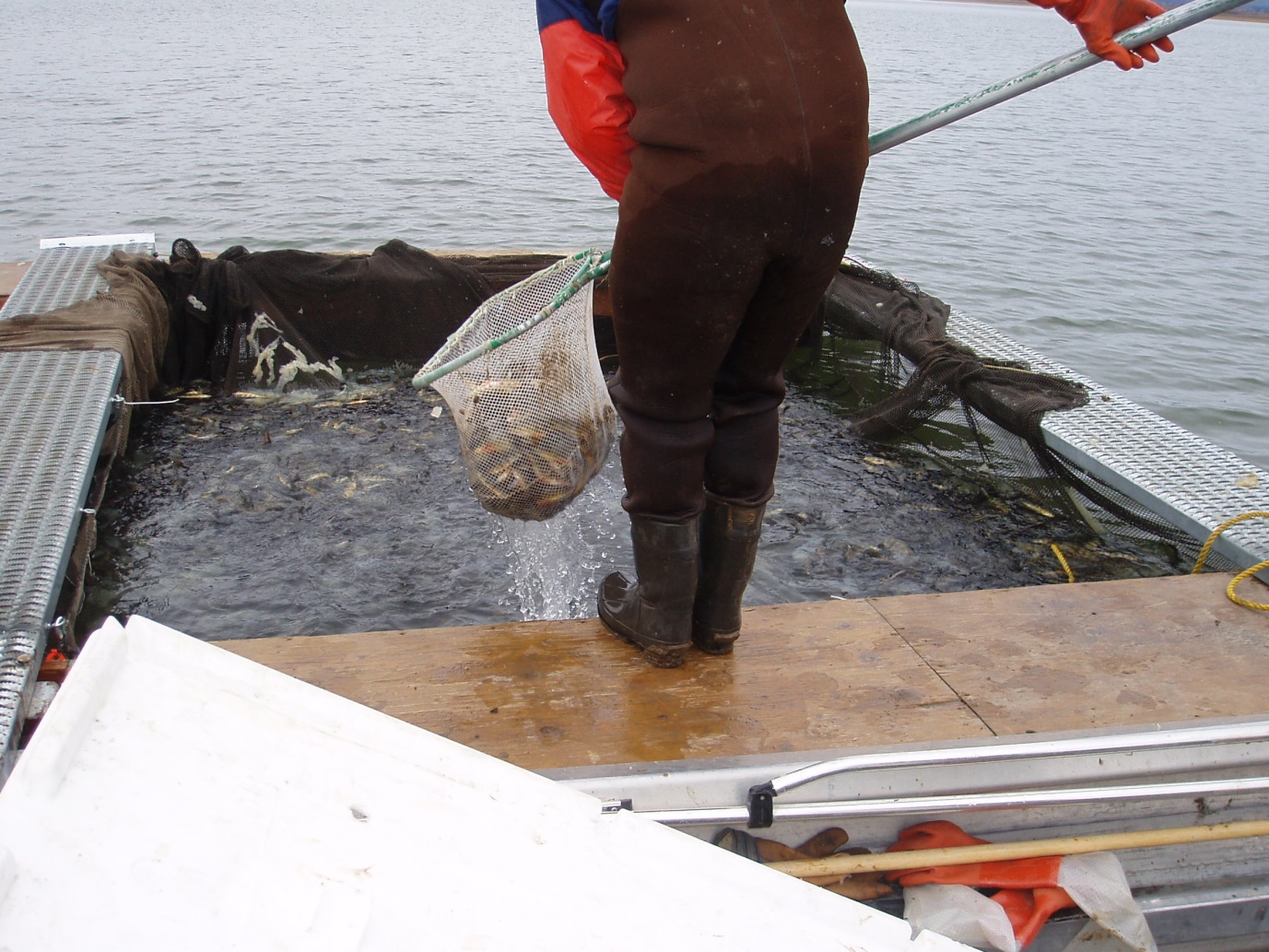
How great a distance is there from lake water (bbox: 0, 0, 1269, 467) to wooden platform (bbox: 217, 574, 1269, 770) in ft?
16.7

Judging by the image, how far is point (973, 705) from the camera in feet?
8.19

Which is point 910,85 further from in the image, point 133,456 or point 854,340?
point 133,456

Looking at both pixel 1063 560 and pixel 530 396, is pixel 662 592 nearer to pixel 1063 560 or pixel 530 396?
pixel 530 396

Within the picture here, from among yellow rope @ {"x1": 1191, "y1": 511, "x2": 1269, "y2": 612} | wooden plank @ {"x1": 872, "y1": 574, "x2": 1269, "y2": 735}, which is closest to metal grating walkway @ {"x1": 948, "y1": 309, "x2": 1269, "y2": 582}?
yellow rope @ {"x1": 1191, "y1": 511, "x2": 1269, "y2": 612}

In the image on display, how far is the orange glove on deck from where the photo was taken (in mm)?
2113

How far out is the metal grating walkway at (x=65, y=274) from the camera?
16.4ft

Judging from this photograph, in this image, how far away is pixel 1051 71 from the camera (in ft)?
8.49

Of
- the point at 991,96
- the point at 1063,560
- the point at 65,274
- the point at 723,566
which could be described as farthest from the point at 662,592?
the point at 65,274

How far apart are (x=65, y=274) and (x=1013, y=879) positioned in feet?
18.4

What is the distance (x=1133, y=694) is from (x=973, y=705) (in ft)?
1.46

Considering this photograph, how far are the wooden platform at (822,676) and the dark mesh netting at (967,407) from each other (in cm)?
93

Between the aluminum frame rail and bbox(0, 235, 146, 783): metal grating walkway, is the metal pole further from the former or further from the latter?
bbox(0, 235, 146, 783): metal grating walkway

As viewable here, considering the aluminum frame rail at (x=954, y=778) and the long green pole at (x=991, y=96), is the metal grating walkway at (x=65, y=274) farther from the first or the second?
the aluminum frame rail at (x=954, y=778)

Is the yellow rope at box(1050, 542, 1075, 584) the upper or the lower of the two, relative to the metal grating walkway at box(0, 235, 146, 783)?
lower
